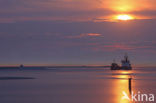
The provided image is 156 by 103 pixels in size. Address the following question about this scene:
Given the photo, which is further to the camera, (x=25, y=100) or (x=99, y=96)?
(x=99, y=96)

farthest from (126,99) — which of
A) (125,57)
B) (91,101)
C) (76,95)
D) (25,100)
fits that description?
(125,57)

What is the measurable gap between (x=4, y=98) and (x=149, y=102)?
11081 millimetres

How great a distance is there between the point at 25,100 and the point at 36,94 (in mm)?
4332

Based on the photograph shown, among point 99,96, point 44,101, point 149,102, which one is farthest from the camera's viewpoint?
point 99,96

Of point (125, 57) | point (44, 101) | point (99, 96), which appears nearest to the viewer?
point (44, 101)

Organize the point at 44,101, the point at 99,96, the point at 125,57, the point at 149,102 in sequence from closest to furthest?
1. the point at 149,102
2. the point at 44,101
3. the point at 99,96
4. the point at 125,57

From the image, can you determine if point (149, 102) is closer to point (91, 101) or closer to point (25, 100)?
point (91, 101)

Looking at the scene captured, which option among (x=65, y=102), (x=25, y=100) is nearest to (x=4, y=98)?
(x=25, y=100)

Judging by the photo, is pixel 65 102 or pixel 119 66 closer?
pixel 65 102

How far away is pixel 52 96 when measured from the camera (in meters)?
35.9

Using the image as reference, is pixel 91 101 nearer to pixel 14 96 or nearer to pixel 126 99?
pixel 126 99

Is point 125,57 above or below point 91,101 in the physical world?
above

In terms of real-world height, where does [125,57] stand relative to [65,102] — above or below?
above

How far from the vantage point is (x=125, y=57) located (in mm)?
154375
